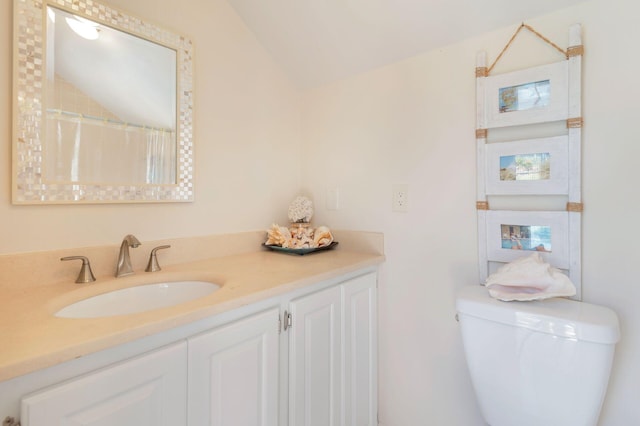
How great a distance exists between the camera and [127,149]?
1.17 meters

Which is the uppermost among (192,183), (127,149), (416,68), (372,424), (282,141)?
(416,68)

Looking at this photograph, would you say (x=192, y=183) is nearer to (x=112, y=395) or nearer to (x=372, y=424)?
(x=112, y=395)

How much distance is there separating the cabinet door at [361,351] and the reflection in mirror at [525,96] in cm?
88

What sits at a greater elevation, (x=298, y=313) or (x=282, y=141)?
(x=282, y=141)

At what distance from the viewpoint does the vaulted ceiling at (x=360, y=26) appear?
1169 mm

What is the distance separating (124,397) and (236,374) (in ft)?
0.92

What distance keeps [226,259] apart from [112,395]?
773 millimetres

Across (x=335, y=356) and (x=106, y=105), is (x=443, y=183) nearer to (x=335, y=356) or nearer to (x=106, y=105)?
(x=335, y=356)

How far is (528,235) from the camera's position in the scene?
1124 mm

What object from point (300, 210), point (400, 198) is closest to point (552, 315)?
point (400, 198)

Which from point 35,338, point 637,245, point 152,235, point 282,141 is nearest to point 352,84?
point 282,141

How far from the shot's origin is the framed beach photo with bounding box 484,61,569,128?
106 cm

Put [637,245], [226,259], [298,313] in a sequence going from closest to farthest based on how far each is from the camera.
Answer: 1. [637,245]
2. [298,313]
3. [226,259]

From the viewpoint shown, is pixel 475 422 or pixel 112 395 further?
pixel 475 422
